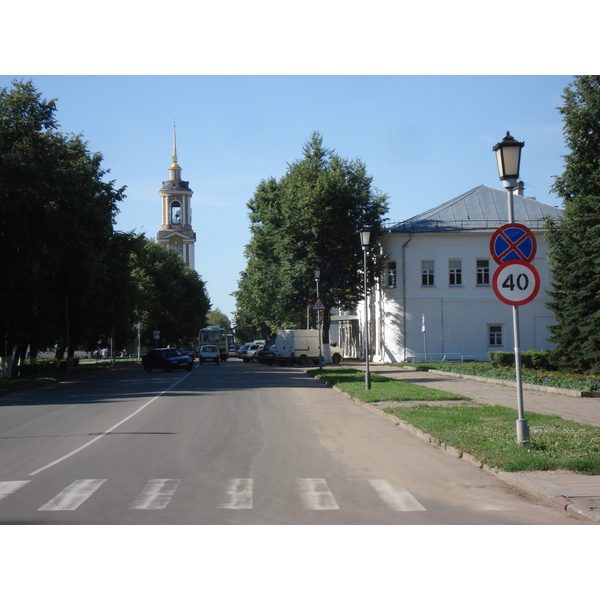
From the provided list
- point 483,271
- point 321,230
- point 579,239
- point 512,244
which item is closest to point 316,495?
point 512,244

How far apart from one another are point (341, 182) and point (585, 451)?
41687mm

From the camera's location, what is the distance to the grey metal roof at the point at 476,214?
54.2 meters

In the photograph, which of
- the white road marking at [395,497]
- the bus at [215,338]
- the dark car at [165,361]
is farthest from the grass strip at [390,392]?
the bus at [215,338]

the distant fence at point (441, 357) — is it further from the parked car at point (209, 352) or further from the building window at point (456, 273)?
the parked car at point (209, 352)

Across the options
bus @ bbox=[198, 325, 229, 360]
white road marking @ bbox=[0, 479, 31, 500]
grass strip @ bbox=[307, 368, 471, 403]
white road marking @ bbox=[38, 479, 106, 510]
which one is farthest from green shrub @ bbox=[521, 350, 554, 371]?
bus @ bbox=[198, 325, 229, 360]

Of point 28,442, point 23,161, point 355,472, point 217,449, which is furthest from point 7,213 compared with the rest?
point 355,472

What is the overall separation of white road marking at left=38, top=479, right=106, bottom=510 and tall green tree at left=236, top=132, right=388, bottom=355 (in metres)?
41.4

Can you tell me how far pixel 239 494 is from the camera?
8664 millimetres

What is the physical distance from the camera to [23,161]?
33875mm

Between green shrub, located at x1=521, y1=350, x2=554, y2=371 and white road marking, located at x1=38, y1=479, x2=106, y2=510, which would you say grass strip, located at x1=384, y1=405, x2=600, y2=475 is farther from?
green shrub, located at x1=521, y1=350, x2=554, y2=371

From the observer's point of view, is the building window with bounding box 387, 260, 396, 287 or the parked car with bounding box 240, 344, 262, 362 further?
the parked car with bounding box 240, 344, 262, 362

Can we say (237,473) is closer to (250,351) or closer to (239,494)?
(239,494)

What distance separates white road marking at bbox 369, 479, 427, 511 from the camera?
8.00 m

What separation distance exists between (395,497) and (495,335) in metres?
46.2
